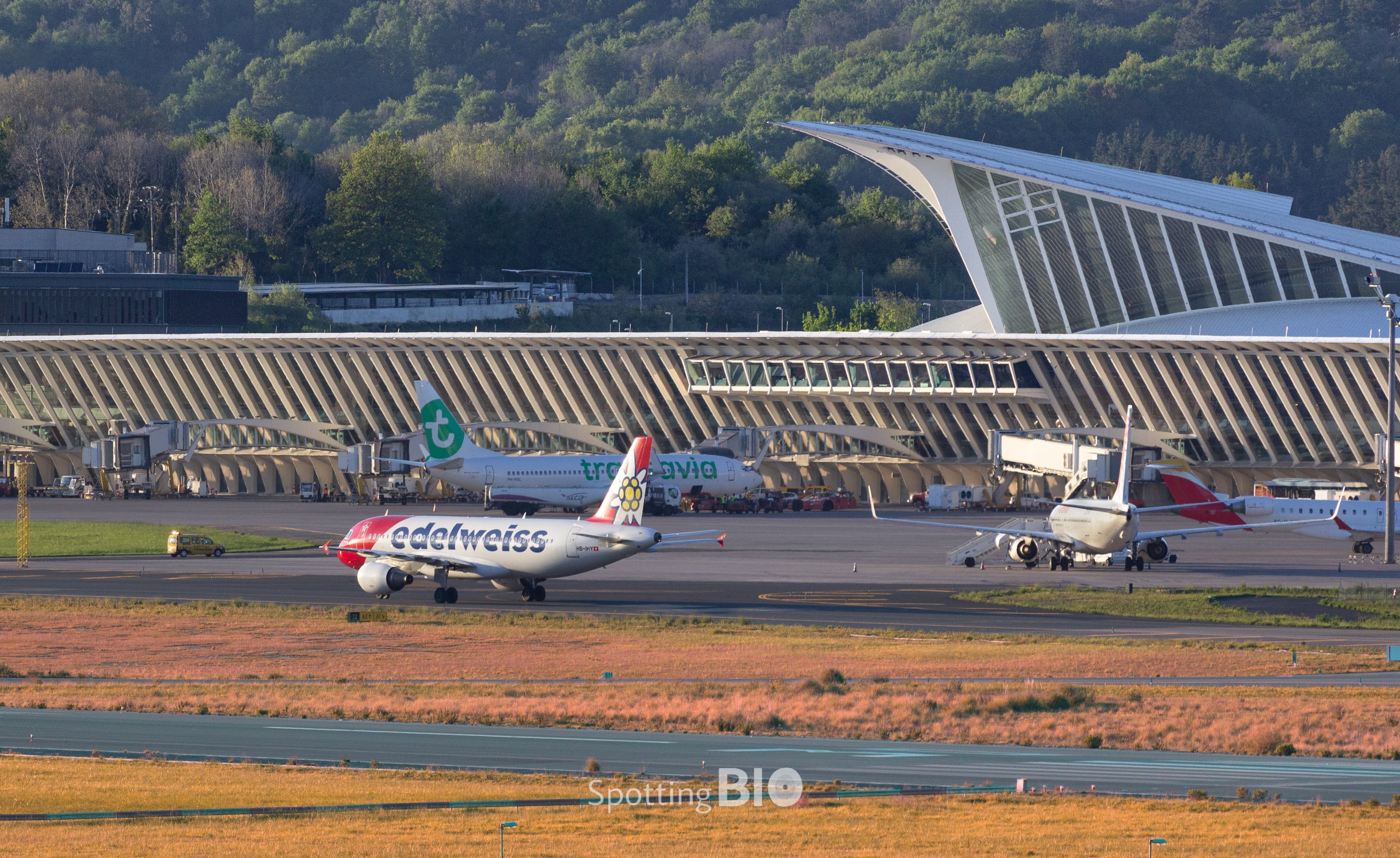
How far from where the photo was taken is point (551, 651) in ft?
148

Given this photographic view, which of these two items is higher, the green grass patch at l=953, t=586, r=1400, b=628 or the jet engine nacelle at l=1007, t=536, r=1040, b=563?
the jet engine nacelle at l=1007, t=536, r=1040, b=563

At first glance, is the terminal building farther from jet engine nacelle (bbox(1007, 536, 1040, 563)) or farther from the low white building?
jet engine nacelle (bbox(1007, 536, 1040, 563))

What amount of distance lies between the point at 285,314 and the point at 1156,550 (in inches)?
4123

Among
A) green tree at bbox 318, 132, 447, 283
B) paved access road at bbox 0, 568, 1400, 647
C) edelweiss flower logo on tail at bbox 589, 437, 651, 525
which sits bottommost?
paved access road at bbox 0, 568, 1400, 647

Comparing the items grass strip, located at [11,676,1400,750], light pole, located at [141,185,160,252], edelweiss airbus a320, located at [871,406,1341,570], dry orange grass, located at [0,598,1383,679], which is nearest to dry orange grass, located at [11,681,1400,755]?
grass strip, located at [11,676,1400,750]

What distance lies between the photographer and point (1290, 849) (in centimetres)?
2250

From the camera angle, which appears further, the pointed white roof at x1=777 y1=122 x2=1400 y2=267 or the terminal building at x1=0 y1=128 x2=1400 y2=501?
the pointed white roof at x1=777 y1=122 x2=1400 y2=267

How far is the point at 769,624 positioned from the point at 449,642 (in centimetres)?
977

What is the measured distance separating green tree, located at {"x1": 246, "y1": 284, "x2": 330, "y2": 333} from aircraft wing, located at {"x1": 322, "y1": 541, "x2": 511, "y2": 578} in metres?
98.3

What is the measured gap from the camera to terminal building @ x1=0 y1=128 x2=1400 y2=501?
10412 cm

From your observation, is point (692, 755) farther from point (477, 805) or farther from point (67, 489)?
point (67, 489)

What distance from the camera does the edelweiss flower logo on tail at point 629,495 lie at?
56.0 m

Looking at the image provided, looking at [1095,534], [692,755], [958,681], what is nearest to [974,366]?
[1095,534]

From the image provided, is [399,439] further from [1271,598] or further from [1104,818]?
[1104,818]
